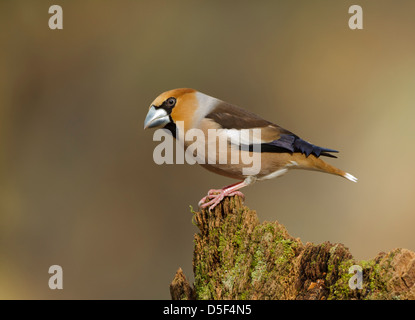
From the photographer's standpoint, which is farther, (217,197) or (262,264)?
(217,197)

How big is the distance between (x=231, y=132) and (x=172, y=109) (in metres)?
0.37

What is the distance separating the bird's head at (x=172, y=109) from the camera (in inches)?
111

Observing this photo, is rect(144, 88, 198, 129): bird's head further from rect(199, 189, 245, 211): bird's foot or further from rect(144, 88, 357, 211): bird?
rect(199, 189, 245, 211): bird's foot

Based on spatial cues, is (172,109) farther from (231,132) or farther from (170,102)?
(231,132)

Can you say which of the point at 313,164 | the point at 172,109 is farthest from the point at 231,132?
the point at 313,164

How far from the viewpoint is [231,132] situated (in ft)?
9.36

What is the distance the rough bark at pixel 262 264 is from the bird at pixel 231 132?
0.29m

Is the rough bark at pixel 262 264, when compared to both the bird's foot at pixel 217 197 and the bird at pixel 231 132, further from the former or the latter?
the bird at pixel 231 132

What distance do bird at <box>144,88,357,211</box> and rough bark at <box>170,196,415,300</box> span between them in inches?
11.3

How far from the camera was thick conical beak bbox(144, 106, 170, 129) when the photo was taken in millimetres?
2812

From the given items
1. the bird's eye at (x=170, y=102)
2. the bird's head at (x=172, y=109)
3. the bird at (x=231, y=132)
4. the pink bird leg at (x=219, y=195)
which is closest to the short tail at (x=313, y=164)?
the bird at (x=231, y=132)

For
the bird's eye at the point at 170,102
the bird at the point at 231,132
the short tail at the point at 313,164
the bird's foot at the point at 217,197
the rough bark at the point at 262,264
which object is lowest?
the rough bark at the point at 262,264
